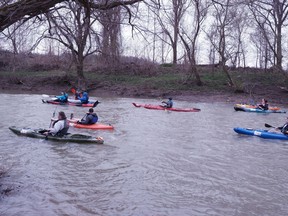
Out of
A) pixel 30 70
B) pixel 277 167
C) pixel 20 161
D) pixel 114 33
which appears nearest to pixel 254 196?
pixel 277 167

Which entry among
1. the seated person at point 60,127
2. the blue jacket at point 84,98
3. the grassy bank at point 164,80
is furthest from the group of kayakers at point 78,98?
the seated person at point 60,127

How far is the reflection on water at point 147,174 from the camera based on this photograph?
6780 mm

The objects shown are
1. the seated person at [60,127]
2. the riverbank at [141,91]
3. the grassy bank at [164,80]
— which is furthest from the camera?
the grassy bank at [164,80]

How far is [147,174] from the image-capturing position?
8828mm

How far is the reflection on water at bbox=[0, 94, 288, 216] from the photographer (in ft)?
22.2

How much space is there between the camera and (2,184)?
7.27 m

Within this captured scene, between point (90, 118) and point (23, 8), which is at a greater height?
point (23, 8)

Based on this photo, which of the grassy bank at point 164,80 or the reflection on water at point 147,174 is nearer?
the reflection on water at point 147,174

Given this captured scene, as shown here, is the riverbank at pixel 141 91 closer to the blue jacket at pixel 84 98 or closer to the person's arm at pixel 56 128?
the blue jacket at pixel 84 98

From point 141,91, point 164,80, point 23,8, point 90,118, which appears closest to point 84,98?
point 90,118

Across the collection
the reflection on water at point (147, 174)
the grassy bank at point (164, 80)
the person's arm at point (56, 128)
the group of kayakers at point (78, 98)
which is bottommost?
the reflection on water at point (147, 174)

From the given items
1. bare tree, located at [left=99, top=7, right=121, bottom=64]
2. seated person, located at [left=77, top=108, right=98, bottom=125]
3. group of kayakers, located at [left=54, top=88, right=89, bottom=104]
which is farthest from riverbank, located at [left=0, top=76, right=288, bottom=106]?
bare tree, located at [left=99, top=7, right=121, bottom=64]

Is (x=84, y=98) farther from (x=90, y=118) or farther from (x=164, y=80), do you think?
(x=164, y=80)

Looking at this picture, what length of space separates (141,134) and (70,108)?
8.85 m
